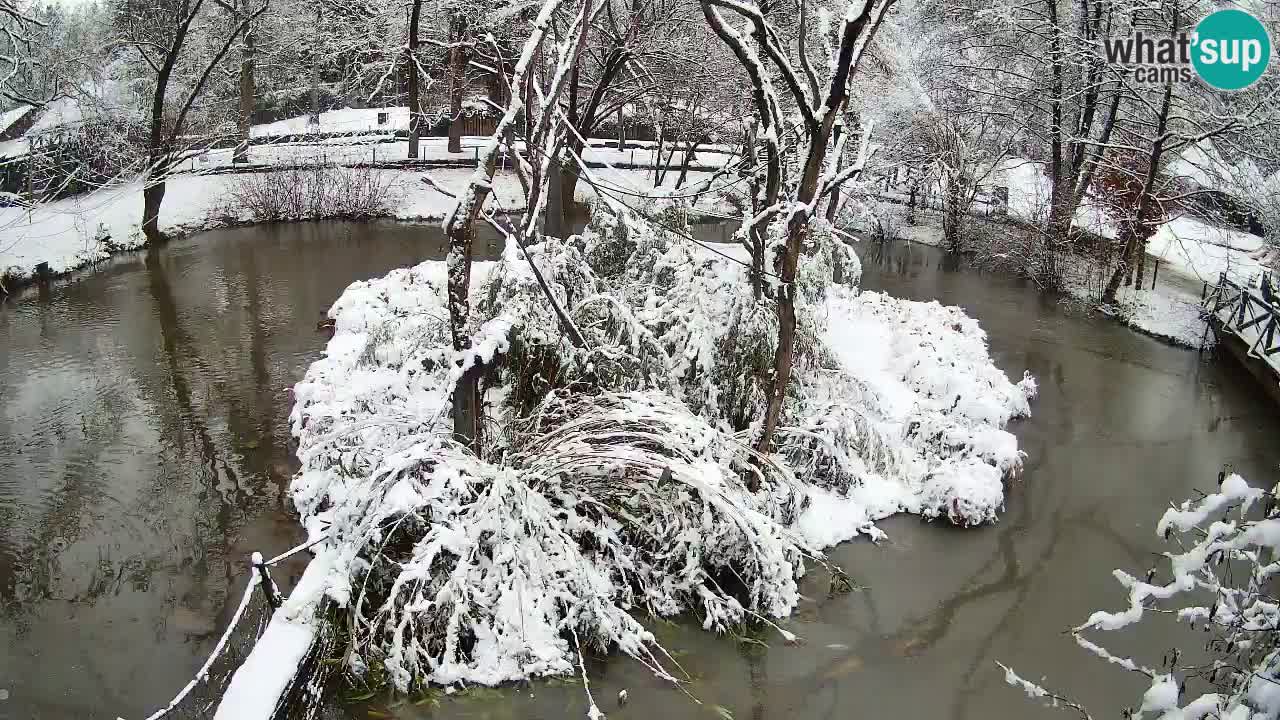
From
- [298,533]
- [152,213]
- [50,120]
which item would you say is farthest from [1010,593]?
[50,120]

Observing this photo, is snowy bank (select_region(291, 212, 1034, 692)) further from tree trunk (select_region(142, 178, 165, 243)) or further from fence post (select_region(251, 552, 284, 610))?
tree trunk (select_region(142, 178, 165, 243))

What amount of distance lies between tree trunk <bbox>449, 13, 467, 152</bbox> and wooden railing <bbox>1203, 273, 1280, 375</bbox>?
17255 millimetres

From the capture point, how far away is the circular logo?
15.1 meters

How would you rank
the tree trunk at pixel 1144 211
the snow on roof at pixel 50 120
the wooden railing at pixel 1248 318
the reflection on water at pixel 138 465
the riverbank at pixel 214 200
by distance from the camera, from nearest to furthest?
the reflection on water at pixel 138 465 < the wooden railing at pixel 1248 318 < the tree trunk at pixel 1144 211 < the riverbank at pixel 214 200 < the snow on roof at pixel 50 120

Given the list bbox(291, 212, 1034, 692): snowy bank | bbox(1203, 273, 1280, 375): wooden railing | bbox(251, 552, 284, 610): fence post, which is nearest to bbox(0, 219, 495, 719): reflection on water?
bbox(291, 212, 1034, 692): snowy bank

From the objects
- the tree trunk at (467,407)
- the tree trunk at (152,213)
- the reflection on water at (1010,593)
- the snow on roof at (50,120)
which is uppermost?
the snow on roof at (50,120)

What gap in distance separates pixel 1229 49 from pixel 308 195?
1797 centimetres

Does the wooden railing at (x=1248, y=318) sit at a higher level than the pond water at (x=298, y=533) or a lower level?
higher

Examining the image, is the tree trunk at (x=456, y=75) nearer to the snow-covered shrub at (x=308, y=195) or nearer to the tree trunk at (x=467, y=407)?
the snow-covered shrub at (x=308, y=195)

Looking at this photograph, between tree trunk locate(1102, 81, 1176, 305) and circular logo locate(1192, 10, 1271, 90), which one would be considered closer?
tree trunk locate(1102, 81, 1176, 305)

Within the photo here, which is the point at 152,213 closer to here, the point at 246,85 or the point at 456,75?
the point at 246,85

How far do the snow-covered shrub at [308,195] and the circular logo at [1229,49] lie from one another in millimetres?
16299

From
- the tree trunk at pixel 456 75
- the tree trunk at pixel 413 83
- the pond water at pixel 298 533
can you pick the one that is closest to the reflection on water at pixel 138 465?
the pond water at pixel 298 533

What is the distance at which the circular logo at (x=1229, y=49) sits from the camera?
15.1 meters
